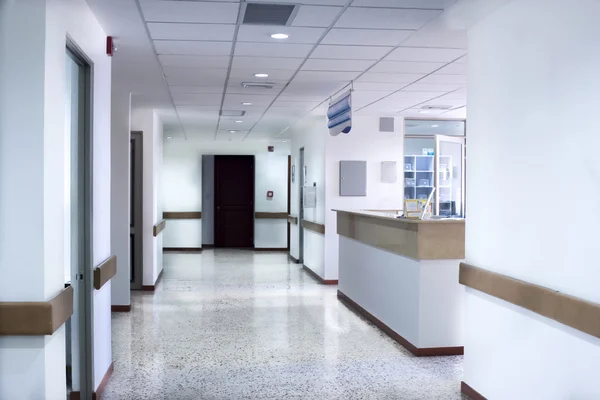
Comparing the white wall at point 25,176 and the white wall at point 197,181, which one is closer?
the white wall at point 25,176

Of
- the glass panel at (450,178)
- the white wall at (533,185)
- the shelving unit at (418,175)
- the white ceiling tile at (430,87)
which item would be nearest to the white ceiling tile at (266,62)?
the white ceiling tile at (430,87)

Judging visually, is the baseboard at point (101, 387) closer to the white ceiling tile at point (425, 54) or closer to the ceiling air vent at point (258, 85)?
the ceiling air vent at point (258, 85)

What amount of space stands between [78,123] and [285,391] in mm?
2611

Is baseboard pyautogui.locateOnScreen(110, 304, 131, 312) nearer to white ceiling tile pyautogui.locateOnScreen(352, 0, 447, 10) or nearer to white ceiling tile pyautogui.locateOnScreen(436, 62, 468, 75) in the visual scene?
white ceiling tile pyautogui.locateOnScreen(436, 62, 468, 75)

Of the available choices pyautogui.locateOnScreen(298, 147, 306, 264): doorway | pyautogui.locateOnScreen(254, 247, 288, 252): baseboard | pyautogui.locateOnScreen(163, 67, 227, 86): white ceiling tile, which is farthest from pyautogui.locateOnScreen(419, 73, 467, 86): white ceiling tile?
pyautogui.locateOnScreen(254, 247, 288, 252): baseboard

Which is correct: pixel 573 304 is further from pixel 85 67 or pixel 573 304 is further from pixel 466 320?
pixel 85 67

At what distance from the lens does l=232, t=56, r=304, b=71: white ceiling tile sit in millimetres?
6004

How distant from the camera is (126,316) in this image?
7758 mm

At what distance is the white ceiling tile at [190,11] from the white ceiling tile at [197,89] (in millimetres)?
3012

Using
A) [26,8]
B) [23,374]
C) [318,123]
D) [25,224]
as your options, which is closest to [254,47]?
[26,8]

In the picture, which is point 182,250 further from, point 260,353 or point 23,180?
point 23,180

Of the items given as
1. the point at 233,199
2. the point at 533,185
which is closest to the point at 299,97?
the point at 533,185

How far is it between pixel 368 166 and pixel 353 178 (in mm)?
340

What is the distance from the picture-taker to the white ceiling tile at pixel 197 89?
765 centimetres
